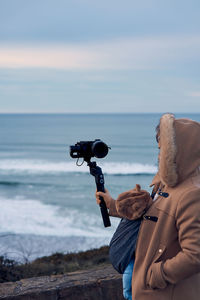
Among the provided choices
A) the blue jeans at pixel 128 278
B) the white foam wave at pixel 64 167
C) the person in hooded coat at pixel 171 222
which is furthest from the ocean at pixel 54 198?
the person in hooded coat at pixel 171 222

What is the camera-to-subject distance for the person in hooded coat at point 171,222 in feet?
4.96

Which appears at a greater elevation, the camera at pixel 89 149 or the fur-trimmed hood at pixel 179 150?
the fur-trimmed hood at pixel 179 150

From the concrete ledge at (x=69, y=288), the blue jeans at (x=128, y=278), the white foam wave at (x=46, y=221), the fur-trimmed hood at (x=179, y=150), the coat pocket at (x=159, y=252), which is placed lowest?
the white foam wave at (x=46, y=221)

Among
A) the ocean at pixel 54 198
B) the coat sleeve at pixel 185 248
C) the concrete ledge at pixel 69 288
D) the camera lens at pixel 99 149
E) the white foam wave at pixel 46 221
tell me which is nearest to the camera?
the coat sleeve at pixel 185 248

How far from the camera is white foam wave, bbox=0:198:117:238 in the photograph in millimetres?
10812

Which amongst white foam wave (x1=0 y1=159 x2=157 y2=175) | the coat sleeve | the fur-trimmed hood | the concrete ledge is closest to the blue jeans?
the coat sleeve

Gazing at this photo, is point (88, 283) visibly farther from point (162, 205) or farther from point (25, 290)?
point (162, 205)

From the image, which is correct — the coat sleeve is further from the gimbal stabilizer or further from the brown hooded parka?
the gimbal stabilizer

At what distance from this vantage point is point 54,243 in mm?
9953

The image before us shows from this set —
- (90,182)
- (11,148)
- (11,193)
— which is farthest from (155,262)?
(11,148)

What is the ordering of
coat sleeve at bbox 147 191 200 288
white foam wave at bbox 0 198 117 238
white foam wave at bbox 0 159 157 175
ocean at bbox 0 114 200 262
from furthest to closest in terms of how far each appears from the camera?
white foam wave at bbox 0 159 157 175
white foam wave at bbox 0 198 117 238
ocean at bbox 0 114 200 262
coat sleeve at bbox 147 191 200 288

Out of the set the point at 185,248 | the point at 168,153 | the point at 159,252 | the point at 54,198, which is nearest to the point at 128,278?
the point at 159,252

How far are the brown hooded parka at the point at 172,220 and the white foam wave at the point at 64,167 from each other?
20.6 metres

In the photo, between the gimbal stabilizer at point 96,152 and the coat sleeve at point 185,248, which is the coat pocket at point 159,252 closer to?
the coat sleeve at point 185,248
